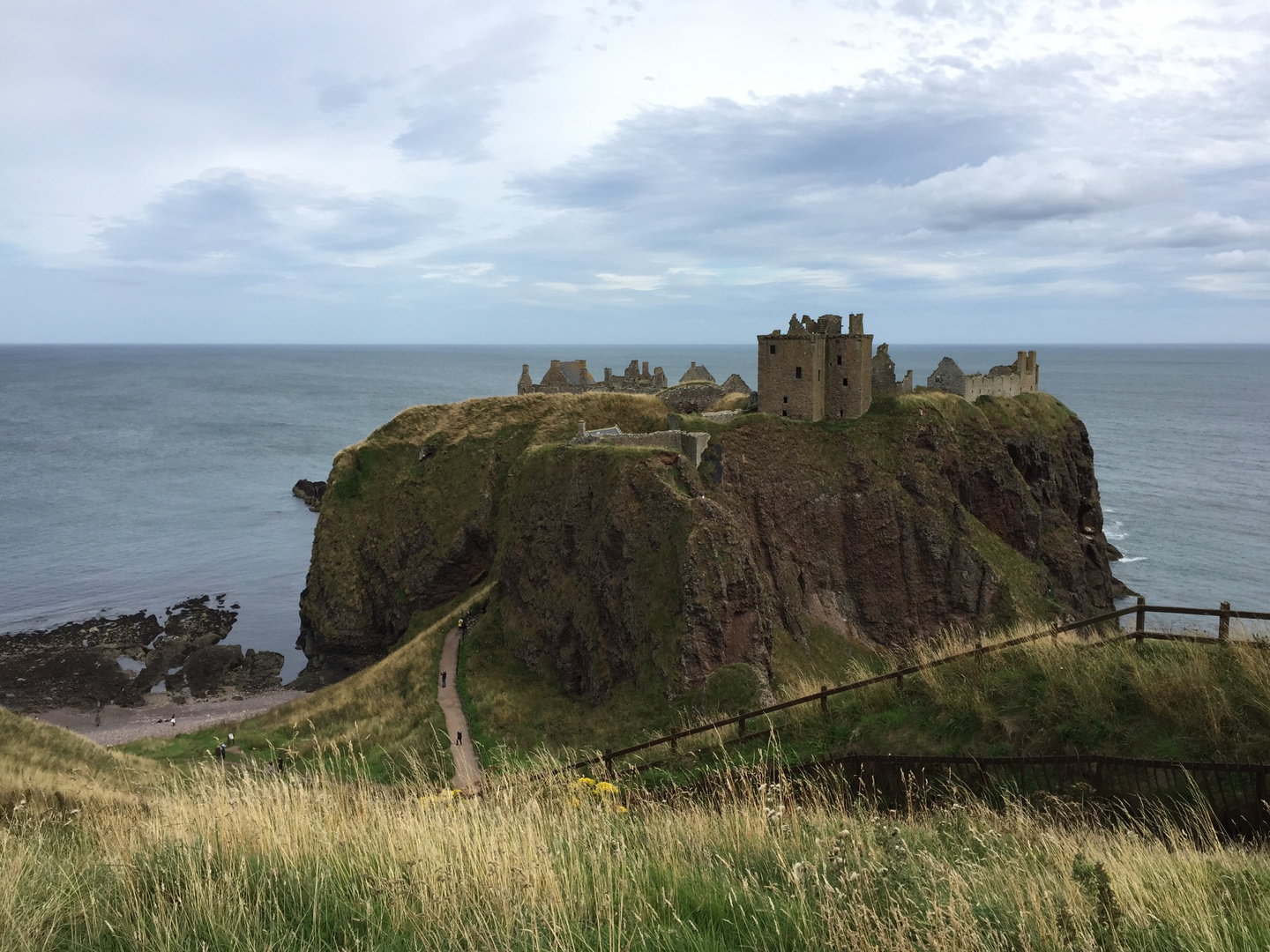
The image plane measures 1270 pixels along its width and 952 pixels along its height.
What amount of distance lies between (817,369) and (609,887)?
4456 centimetres

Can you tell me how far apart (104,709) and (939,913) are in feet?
197

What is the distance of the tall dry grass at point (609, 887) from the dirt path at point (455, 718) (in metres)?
20.5

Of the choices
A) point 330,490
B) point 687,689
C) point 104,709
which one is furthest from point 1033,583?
point 104,709

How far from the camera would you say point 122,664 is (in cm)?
5869

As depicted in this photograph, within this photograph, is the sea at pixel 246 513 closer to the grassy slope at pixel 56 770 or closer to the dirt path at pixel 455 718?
the dirt path at pixel 455 718

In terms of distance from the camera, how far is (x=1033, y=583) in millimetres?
48375

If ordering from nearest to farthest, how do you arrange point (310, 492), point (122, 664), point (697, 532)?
point (697, 532) < point (122, 664) < point (310, 492)

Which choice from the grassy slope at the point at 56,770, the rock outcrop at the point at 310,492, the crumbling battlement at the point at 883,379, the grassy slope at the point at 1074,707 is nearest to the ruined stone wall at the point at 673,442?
the crumbling battlement at the point at 883,379

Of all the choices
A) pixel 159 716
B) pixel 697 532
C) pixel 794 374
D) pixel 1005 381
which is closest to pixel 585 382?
pixel 794 374

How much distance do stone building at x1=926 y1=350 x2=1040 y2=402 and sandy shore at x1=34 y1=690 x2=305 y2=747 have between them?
4720 cm

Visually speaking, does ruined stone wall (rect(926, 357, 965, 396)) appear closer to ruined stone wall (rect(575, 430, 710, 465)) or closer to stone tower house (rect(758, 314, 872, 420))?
stone tower house (rect(758, 314, 872, 420))

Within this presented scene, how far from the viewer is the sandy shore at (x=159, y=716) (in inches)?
1841

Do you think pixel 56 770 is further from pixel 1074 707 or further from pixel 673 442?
pixel 673 442

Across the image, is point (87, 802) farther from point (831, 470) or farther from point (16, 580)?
point (16, 580)
